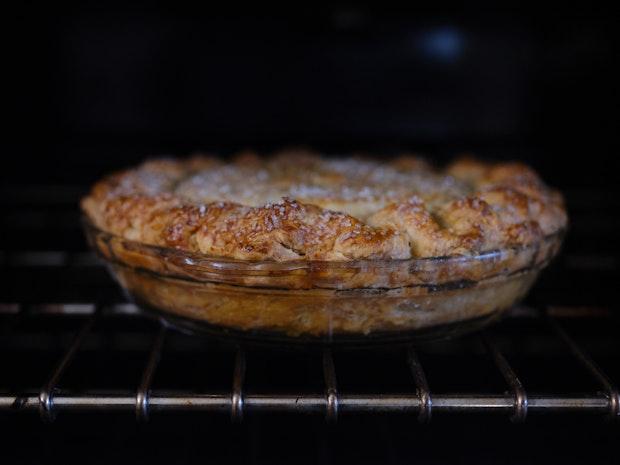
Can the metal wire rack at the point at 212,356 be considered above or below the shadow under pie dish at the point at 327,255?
below

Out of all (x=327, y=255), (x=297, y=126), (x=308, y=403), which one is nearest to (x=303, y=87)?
(x=297, y=126)

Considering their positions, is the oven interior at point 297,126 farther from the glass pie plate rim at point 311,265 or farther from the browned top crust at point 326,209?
the glass pie plate rim at point 311,265

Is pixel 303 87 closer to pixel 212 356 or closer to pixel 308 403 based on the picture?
pixel 212 356

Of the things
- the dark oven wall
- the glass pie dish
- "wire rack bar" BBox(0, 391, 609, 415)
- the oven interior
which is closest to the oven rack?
"wire rack bar" BBox(0, 391, 609, 415)

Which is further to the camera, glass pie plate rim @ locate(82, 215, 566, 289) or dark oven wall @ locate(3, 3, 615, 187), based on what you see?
dark oven wall @ locate(3, 3, 615, 187)

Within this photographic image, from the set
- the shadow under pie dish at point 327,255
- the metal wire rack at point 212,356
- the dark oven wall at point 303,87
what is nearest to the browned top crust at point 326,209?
the shadow under pie dish at point 327,255

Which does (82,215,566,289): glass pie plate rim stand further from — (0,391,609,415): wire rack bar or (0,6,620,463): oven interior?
(0,6,620,463): oven interior

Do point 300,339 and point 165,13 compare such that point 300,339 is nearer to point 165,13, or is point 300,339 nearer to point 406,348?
point 406,348

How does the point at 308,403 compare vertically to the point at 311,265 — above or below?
below
